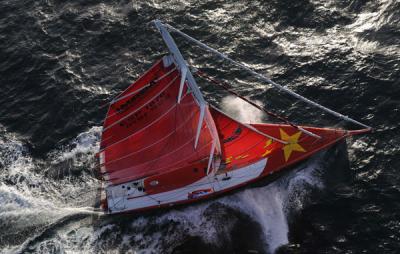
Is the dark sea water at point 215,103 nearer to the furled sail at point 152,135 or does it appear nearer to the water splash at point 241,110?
the water splash at point 241,110

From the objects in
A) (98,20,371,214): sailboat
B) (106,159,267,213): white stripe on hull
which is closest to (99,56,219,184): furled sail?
(98,20,371,214): sailboat

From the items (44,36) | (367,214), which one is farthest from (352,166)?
(44,36)

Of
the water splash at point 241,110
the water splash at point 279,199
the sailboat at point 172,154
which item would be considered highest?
the water splash at point 241,110

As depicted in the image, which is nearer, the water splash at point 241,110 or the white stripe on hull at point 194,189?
the white stripe on hull at point 194,189

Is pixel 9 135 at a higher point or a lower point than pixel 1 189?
higher

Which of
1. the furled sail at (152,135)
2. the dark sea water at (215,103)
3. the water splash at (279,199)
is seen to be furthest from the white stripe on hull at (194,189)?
the furled sail at (152,135)

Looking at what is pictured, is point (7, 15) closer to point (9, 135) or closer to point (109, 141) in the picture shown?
point (9, 135)

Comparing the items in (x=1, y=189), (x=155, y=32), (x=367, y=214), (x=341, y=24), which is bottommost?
(x=367, y=214)

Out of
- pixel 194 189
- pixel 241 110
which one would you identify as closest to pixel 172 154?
pixel 194 189

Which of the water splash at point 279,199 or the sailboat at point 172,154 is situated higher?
the sailboat at point 172,154
